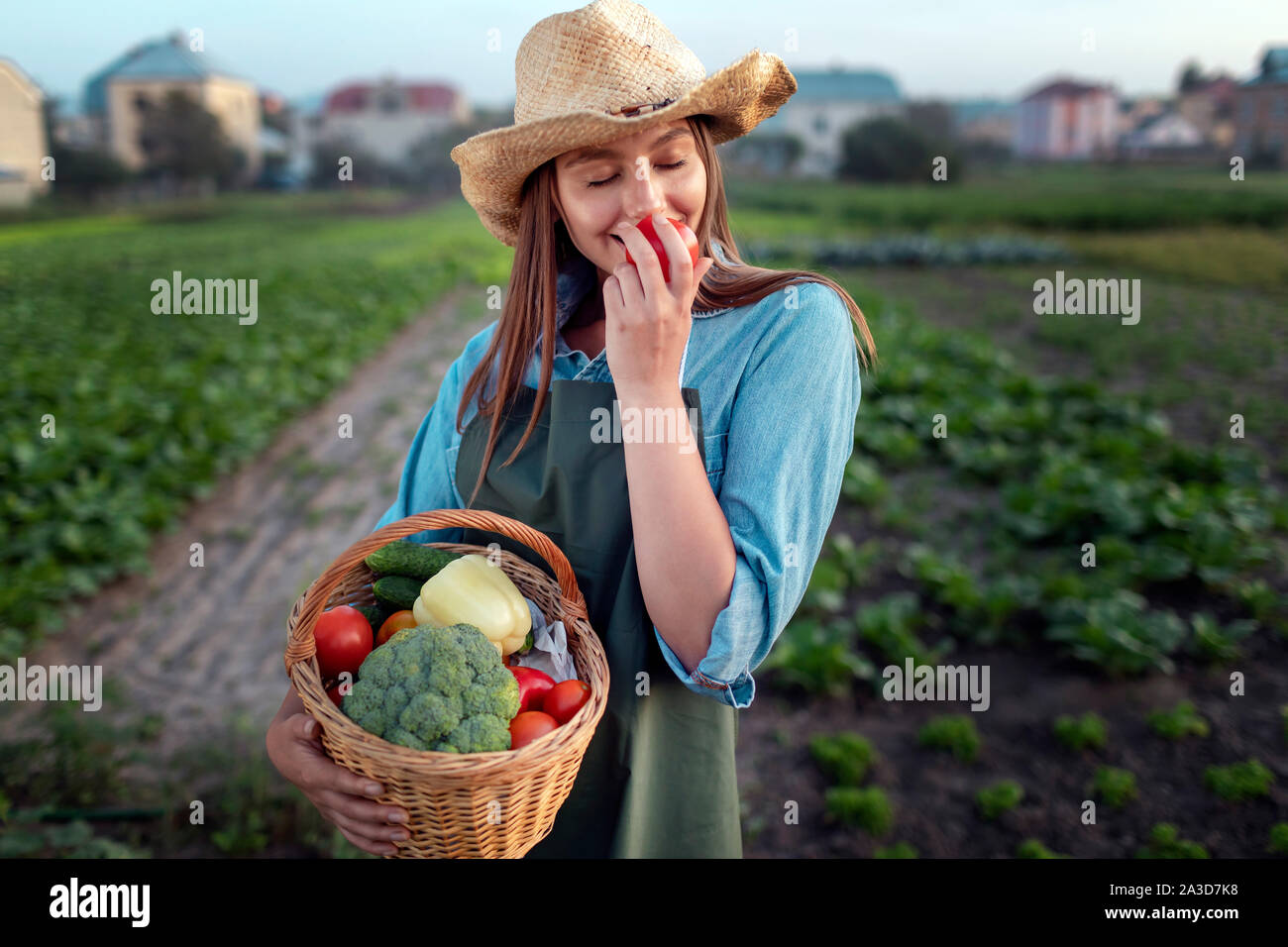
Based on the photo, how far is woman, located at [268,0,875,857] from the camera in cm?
127

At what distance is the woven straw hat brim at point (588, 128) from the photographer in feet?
4.39

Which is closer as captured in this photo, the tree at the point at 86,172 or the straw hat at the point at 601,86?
the straw hat at the point at 601,86

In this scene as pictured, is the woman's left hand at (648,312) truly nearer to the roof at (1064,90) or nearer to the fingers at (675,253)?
the fingers at (675,253)

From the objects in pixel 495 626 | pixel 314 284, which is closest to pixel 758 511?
pixel 495 626

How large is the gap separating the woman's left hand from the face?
13cm

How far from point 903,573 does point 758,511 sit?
12.3ft

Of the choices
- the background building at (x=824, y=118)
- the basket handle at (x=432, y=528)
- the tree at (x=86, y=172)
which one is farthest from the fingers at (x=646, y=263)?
the background building at (x=824, y=118)

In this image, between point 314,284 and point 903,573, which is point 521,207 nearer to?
point 903,573

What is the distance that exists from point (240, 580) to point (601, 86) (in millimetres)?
4278

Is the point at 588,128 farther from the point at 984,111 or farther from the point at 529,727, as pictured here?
the point at 984,111

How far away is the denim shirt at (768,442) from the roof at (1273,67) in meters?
14.7

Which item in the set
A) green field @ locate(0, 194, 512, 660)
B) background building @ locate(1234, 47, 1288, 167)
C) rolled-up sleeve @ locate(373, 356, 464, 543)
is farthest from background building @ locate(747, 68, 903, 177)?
rolled-up sleeve @ locate(373, 356, 464, 543)

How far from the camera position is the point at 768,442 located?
1.32 meters

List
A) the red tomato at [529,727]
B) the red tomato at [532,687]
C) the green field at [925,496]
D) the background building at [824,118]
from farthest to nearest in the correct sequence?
the background building at [824,118]
the green field at [925,496]
the red tomato at [532,687]
the red tomato at [529,727]
